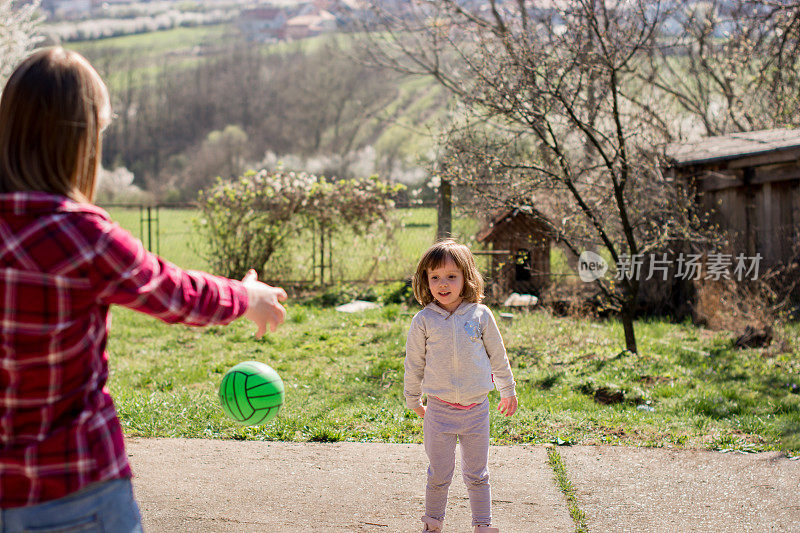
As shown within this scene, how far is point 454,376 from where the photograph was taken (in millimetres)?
3322

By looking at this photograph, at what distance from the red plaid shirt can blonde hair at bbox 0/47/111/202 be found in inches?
2.3

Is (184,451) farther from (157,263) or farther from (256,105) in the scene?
(256,105)

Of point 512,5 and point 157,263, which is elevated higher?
point 512,5

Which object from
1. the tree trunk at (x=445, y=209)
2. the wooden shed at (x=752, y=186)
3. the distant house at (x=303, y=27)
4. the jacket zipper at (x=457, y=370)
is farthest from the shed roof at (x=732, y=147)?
the distant house at (x=303, y=27)

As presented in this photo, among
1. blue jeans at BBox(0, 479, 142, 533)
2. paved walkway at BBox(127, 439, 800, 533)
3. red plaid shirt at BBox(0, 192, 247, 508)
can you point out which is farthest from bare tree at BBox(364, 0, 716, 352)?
blue jeans at BBox(0, 479, 142, 533)

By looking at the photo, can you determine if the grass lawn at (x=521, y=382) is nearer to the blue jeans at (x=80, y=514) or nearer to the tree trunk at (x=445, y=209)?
the tree trunk at (x=445, y=209)

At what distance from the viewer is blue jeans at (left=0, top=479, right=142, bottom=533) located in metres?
1.67

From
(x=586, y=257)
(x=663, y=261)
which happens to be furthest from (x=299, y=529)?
(x=663, y=261)

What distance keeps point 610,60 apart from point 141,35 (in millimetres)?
86278

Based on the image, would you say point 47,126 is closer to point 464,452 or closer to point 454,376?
point 454,376

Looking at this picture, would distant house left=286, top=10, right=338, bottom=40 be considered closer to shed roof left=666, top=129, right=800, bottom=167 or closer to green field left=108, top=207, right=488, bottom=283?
green field left=108, top=207, right=488, bottom=283

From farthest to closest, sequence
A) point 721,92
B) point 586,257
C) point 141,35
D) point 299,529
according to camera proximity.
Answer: point 141,35
point 721,92
point 586,257
point 299,529

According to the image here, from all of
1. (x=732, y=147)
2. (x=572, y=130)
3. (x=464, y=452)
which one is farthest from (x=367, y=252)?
(x=464, y=452)

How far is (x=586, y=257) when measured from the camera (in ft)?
28.6
